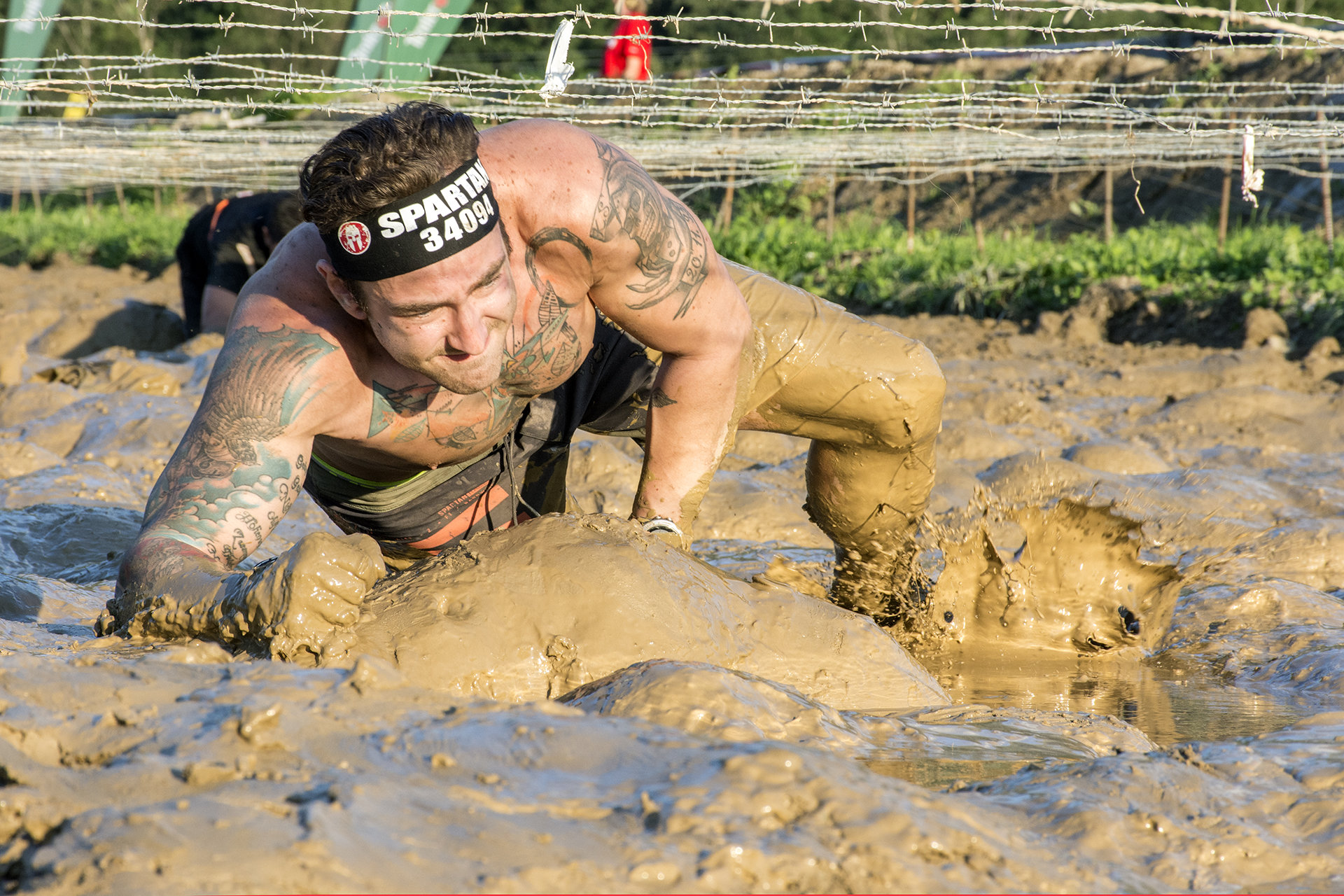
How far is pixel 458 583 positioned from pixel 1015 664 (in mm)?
1716

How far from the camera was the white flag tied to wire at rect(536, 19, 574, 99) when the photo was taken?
333 cm

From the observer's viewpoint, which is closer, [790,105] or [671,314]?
[671,314]

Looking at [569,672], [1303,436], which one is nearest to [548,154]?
[569,672]

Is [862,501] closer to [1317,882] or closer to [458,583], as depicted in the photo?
[458,583]

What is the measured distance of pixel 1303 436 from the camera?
5.52 m

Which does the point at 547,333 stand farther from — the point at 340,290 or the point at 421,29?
the point at 421,29

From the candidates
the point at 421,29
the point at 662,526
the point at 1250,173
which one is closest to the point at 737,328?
the point at 662,526

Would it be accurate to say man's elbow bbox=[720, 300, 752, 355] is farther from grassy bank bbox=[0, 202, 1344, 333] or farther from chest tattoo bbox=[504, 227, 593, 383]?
grassy bank bbox=[0, 202, 1344, 333]

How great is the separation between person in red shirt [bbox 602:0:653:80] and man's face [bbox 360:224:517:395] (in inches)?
33.8

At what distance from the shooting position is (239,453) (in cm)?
222

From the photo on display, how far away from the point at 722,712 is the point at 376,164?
1237 mm

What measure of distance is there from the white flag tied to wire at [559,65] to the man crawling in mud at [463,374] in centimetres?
81

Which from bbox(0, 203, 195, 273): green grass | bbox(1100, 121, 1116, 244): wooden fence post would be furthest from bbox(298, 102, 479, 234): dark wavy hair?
bbox(0, 203, 195, 273): green grass

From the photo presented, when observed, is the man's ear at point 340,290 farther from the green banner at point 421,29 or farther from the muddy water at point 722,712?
the green banner at point 421,29
